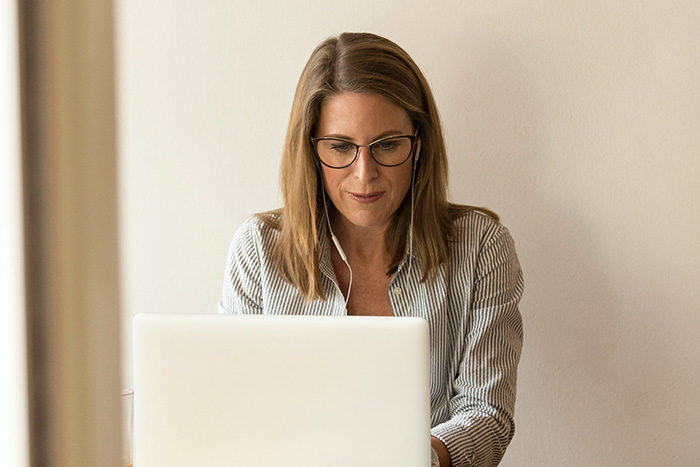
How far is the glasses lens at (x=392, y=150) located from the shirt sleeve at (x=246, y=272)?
0.99 feet

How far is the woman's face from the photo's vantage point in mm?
1376

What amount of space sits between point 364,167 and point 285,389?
619mm

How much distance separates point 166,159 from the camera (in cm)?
172

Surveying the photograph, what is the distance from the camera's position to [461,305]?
1445 millimetres

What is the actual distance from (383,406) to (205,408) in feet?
0.68

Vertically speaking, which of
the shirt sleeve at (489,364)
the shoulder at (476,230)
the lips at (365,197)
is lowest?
the shirt sleeve at (489,364)

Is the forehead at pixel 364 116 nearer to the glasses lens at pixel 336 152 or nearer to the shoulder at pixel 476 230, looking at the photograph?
the glasses lens at pixel 336 152

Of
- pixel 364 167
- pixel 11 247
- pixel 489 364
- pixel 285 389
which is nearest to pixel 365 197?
pixel 364 167

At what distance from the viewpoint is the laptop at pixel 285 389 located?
2.78 feet

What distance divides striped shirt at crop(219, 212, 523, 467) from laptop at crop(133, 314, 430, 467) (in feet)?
1.74

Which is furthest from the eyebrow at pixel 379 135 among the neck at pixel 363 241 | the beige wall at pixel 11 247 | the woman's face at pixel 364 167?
the beige wall at pixel 11 247

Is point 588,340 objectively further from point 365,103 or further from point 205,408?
point 205,408

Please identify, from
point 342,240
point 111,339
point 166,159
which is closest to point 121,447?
point 111,339

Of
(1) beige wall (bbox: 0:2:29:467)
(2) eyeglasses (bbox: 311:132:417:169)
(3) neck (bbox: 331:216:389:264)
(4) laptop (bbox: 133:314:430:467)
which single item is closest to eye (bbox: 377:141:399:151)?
(2) eyeglasses (bbox: 311:132:417:169)
